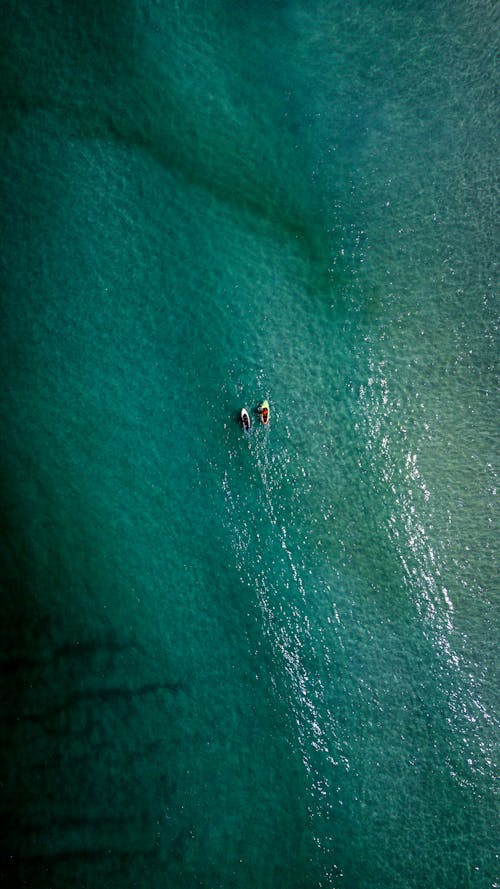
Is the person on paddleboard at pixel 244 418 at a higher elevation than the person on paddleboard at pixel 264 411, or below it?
below

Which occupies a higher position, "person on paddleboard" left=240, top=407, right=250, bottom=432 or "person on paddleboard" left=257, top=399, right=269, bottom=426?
"person on paddleboard" left=257, top=399, right=269, bottom=426

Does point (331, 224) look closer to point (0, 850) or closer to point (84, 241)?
point (84, 241)

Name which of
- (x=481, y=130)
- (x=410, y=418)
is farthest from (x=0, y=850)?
(x=481, y=130)

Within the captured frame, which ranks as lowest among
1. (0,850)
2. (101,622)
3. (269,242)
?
(0,850)

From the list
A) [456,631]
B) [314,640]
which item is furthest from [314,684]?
[456,631]

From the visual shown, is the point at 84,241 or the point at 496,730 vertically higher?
the point at 84,241

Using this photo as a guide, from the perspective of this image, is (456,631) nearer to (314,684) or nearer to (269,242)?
(314,684)
